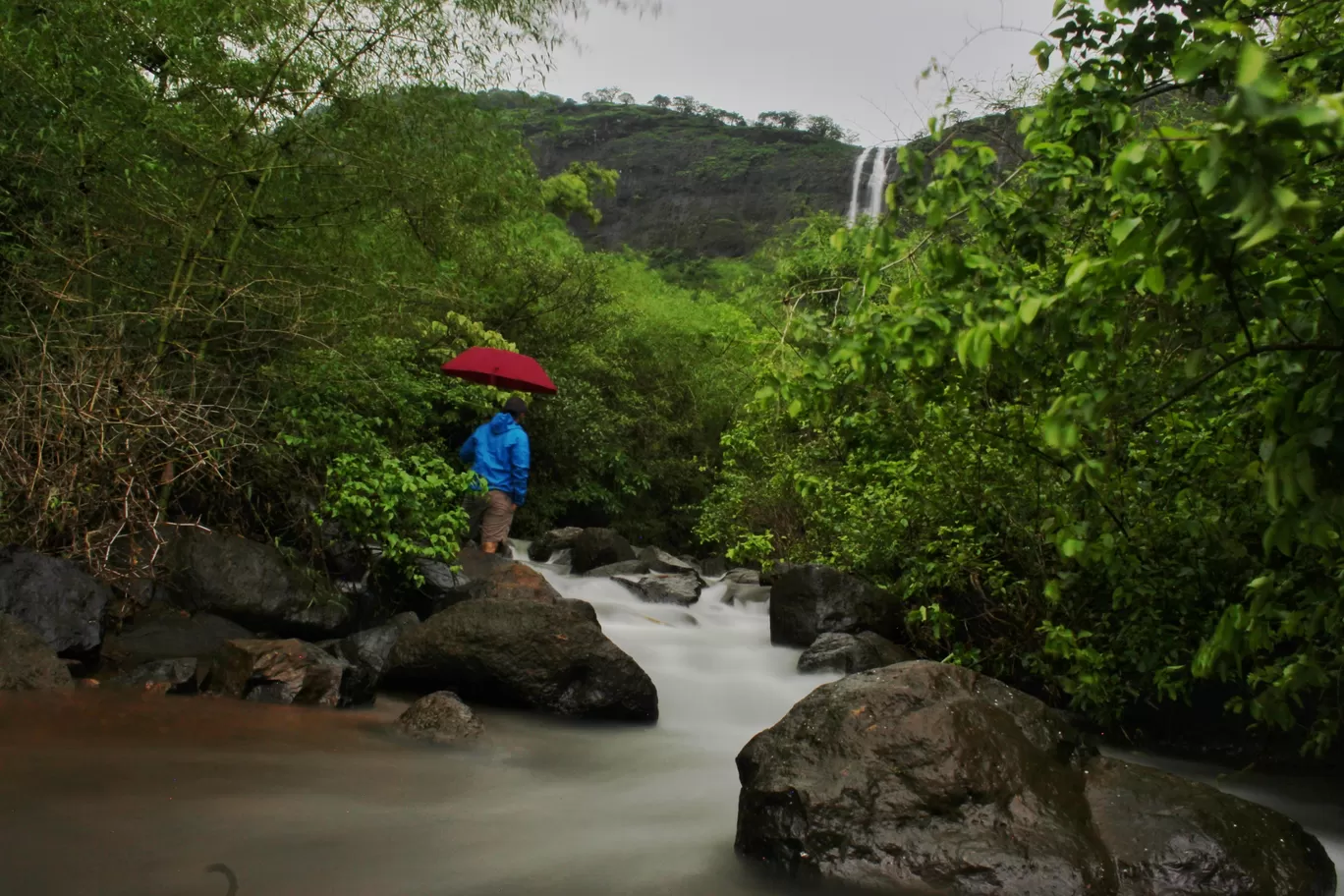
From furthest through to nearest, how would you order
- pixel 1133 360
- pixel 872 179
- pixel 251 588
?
pixel 872 179
pixel 251 588
pixel 1133 360

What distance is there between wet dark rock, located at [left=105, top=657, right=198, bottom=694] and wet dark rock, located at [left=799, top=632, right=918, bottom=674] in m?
4.80

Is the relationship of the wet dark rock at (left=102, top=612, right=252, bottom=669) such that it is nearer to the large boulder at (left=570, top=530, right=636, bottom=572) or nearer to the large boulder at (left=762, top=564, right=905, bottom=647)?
the large boulder at (left=762, top=564, right=905, bottom=647)

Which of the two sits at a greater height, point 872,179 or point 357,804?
point 872,179

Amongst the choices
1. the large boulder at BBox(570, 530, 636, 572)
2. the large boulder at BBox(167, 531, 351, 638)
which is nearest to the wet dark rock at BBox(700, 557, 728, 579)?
the large boulder at BBox(570, 530, 636, 572)

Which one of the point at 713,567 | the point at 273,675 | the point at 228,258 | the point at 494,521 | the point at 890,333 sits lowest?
the point at 713,567

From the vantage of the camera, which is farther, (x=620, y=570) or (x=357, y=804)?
(x=620, y=570)

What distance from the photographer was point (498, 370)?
1148 centimetres

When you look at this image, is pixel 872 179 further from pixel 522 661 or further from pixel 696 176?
pixel 522 661

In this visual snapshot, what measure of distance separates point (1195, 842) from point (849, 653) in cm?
438

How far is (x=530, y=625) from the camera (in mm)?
7285

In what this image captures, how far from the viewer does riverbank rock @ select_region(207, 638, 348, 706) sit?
21.9ft

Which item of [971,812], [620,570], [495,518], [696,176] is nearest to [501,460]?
[495,518]

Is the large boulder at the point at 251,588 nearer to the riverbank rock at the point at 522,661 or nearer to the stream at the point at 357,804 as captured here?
the riverbank rock at the point at 522,661

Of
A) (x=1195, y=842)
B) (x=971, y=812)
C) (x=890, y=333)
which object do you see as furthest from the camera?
(x=971, y=812)
